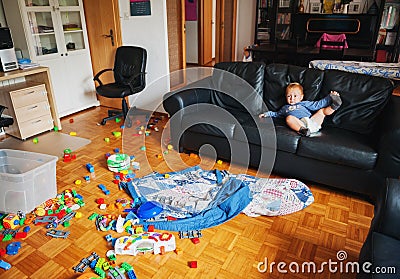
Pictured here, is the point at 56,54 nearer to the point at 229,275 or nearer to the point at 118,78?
the point at 118,78

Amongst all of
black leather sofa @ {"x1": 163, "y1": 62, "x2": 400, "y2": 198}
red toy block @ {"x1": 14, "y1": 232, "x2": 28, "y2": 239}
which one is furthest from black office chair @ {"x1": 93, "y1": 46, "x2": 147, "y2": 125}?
red toy block @ {"x1": 14, "y1": 232, "x2": 28, "y2": 239}

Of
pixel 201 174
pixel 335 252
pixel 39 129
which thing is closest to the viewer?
pixel 335 252

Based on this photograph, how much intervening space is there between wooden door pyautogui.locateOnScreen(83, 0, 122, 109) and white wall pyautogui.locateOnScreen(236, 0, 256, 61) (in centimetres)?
296

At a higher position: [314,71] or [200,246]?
[314,71]

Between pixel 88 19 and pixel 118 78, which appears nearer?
pixel 118 78

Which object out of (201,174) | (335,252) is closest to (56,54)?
(201,174)

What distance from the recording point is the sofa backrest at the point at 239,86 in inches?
113

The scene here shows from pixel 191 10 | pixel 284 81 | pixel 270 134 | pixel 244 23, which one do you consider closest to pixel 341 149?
pixel 270 134

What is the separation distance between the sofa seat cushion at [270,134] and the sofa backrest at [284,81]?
0.28m

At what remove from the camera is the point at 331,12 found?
5.27m

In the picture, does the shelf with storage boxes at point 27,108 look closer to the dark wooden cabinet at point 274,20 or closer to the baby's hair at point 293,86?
the baby's hair at point 293,86

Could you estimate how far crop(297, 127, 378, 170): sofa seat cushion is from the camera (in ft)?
6.85

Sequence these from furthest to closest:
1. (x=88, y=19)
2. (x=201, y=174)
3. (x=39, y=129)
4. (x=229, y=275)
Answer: (x=88, y=19) → (x=39, y=129) → (x=201, y=174) → (x=229, y=275)

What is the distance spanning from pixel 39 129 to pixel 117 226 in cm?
207
